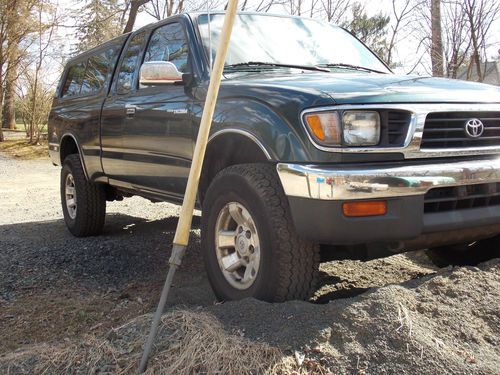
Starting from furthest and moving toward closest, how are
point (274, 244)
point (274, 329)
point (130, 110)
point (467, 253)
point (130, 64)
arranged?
1. point (130, 64)
2. point (130, 110)
3. point (467, 253)
4. point (274, 244)
5. point (274, 329)

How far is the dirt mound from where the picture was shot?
2.46 metres

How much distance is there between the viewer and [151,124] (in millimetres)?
4430

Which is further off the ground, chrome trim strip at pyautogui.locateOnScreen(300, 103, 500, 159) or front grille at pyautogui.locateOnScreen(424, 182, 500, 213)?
chrome trim strip at pyautogui.locateOnScreen(300, 103, 500, 159)

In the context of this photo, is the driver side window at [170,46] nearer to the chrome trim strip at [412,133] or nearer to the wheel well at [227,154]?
the wheel well at [227,154]

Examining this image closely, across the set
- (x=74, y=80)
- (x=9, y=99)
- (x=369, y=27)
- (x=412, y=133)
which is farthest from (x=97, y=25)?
(x=412, y=133)

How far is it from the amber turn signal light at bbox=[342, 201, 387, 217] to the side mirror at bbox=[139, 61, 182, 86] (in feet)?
5.41

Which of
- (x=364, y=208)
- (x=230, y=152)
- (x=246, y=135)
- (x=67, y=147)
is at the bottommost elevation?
(x=364, y=208)

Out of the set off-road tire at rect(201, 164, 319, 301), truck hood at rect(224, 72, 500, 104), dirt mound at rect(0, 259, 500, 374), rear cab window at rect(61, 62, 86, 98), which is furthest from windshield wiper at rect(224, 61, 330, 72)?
rear cab window at rect(61, 62, 86, 98)

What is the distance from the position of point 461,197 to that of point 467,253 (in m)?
1.28

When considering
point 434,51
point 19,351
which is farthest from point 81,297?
point 434,51

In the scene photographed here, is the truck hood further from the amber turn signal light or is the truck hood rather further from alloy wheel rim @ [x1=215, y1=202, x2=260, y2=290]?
alloy wheel rim @ [x1=215, y1=202, x2=260, y2=290]

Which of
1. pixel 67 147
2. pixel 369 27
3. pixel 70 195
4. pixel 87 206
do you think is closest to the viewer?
pixel 87 206

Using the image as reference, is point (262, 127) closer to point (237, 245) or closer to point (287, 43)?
point (237, 245)

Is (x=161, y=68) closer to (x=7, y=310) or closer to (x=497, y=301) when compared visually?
(x=7, y=310)
